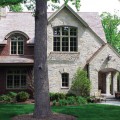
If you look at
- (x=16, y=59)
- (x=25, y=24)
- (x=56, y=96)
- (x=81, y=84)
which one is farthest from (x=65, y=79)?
(x=25, y=24)

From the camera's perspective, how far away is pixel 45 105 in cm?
1507

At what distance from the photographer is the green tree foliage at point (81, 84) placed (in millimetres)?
26587

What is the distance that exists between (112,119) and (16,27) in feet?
55.7

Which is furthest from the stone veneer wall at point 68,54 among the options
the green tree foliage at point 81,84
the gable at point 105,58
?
the gable at point 105,58

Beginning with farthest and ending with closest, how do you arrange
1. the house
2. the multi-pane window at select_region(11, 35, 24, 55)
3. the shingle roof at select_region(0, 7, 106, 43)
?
the shingle roof at select_region(0, 7, 106, 43)
the multi-pane window at select_region(11, 35, 24, 55)
the house

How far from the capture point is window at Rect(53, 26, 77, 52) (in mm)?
28094

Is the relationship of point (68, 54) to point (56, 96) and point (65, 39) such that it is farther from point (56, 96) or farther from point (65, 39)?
point (56, 96)

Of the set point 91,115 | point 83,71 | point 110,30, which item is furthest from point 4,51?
point 110,30

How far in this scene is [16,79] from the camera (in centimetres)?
2856

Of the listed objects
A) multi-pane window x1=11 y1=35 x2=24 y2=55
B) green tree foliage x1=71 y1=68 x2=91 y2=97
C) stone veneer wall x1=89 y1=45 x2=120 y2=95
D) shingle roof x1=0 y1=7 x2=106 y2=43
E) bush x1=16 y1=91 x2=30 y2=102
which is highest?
shingle roof x1=0 y1=7 x2=106 y2=43

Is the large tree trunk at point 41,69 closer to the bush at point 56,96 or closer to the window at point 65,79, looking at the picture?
the bush at point 56,96

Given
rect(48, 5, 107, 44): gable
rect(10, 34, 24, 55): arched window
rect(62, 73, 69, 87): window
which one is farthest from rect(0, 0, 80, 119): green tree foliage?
rect(10, 34, 24, 55): arched window

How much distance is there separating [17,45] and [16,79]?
314cm

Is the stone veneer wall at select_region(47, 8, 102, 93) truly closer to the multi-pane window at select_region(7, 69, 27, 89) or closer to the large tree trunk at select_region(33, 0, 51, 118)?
the multi-pane window at select_region(7, 69, 27, 89)
